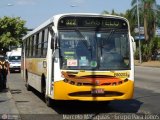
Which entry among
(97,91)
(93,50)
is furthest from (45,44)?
(97,91)

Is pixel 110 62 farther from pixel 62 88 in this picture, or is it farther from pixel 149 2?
pixel 149 2

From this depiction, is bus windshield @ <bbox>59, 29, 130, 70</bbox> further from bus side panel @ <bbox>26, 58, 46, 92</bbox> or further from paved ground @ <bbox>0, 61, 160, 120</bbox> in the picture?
bus side panel @ <bbox>26, 58, 46, 92</bbox>

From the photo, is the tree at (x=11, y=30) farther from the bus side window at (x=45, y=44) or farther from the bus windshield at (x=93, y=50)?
the bus windshield at (x=93, y=50)

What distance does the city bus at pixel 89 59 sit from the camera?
488 inches

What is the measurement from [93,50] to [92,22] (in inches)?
33.7

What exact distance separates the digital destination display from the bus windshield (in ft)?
0.62

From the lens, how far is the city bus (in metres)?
12.4

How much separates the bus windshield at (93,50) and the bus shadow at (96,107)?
4.77 ft

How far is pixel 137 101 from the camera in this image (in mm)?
15891

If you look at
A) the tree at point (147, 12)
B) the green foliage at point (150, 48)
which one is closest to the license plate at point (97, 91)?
the green foliage at point (150, 48)

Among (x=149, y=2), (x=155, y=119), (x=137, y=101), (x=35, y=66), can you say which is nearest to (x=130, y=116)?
(x=155, y=119)

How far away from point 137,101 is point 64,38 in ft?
14.4

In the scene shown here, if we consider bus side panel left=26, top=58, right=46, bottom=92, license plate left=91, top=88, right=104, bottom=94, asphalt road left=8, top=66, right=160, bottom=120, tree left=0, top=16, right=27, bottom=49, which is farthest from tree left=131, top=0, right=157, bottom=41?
license plate left=91, top=88, right=104, bottom=94

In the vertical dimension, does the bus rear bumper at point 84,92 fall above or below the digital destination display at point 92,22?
below
